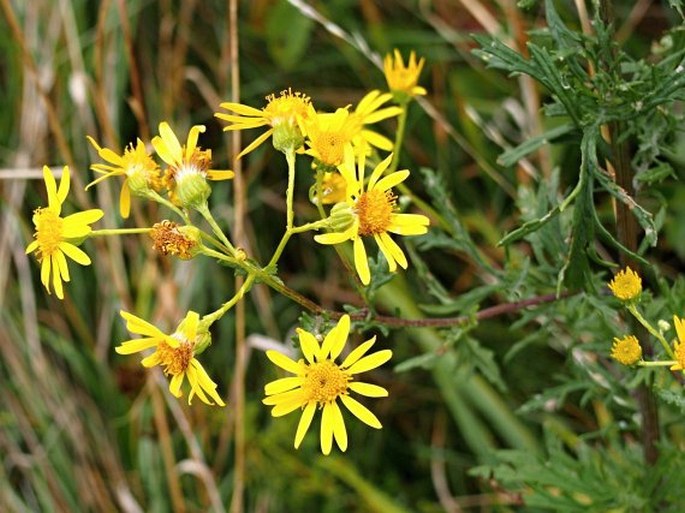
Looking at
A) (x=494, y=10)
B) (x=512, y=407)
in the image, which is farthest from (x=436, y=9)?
(x=512, y=407)

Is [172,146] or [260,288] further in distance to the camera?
[260,288]

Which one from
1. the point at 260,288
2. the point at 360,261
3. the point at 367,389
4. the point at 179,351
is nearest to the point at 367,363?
the point at 367,389

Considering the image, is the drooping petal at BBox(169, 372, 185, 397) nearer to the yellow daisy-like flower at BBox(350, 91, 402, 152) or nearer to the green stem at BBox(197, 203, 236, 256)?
the green stem at BBox(197, 203, 236, 256)

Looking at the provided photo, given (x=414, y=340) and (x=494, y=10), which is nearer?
(x=414, y=340)

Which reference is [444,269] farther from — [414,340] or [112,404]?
[112,404]

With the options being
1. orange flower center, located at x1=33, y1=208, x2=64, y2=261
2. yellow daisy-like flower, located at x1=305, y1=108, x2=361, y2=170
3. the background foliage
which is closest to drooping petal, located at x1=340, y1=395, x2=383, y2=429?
yellow daisy-like flower, located at x1=305, y1=108, x2=361, y2=170

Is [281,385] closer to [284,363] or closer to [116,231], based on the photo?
[284,363]
